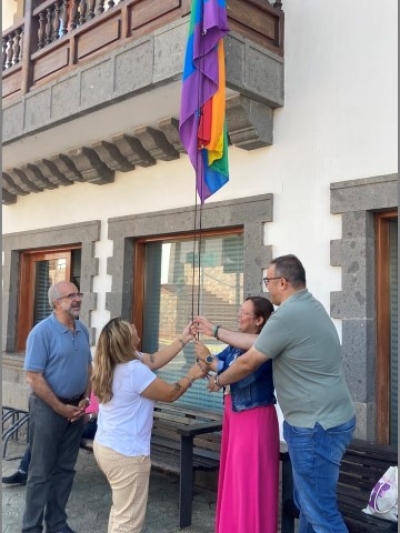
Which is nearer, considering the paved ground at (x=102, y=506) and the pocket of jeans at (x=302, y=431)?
the pocket of jeans at (x=302, y=431)

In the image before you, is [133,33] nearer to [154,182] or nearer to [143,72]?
[143,72]

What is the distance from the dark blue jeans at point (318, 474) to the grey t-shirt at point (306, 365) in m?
0.06

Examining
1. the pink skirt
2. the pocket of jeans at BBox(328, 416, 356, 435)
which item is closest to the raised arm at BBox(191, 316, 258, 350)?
the pink skirt

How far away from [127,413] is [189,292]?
305 cm

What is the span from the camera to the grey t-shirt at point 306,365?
280 centimetres

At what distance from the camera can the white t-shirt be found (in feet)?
10.1

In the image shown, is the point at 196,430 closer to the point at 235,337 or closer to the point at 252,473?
the point at 252,473

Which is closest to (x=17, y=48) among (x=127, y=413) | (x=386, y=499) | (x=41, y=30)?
(x=41, y=30)

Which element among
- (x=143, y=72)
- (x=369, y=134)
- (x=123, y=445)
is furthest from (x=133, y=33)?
(x=123, y=445)

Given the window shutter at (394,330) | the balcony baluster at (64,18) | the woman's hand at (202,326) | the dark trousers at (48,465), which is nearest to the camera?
the woman's hand at (202,326)

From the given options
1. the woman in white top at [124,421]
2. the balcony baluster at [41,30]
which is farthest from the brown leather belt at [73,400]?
the balcony baluster at [41,30]

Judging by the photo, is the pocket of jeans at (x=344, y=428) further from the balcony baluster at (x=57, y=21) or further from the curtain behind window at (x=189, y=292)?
the balcony baluster at (x=57, y=21)

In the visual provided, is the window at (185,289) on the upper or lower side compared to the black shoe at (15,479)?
upper

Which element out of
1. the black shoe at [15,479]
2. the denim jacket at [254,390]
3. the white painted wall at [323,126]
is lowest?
the black shoe at [15,479]
